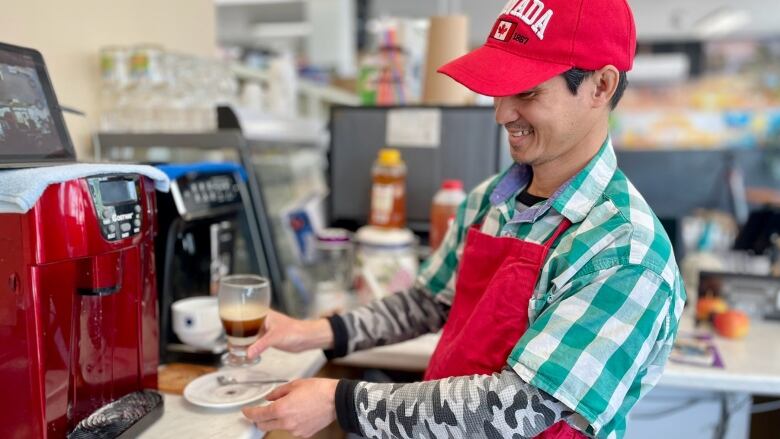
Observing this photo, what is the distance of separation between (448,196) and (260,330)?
82cm

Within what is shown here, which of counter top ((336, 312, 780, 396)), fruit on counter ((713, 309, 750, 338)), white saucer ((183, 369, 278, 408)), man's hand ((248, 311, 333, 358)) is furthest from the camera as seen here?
fruit on counter ((713, 309, 750, 338))

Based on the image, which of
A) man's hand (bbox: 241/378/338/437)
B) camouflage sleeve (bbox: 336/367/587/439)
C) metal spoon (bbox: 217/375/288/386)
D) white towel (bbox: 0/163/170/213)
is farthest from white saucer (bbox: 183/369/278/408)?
white towel (bbox: 0/163/170/213)

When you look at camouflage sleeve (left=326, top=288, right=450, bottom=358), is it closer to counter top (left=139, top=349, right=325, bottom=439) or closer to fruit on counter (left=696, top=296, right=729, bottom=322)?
counter top (left=139, top=349, right=325, bottom=439)

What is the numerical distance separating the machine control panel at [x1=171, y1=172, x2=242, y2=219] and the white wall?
53 cm

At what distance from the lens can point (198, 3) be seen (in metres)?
2.20

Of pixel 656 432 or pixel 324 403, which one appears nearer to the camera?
pixel 324 403

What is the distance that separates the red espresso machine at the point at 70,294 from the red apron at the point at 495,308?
56cm

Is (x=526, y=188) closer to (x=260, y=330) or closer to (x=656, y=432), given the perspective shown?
(x=260, y=330)

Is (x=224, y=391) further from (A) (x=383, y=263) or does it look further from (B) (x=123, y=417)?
(A) (x=383, y=263)

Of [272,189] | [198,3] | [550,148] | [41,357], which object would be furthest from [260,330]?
[198,3]

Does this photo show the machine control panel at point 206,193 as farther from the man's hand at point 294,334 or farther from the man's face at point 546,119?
the man's face at point 546,119

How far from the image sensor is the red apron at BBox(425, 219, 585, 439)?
0.94m

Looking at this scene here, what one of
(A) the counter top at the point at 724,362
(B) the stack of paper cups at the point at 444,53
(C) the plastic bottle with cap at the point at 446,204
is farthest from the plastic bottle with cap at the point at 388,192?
(A) the counter top at the point at 724,362

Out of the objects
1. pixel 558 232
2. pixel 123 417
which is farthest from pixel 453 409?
pixel 123 417
